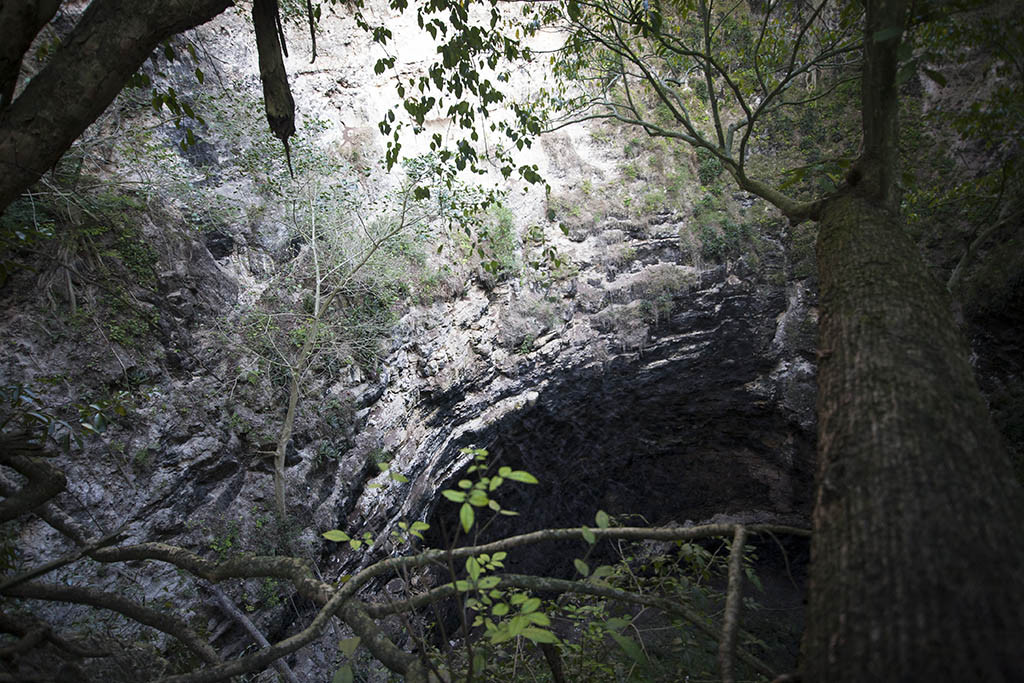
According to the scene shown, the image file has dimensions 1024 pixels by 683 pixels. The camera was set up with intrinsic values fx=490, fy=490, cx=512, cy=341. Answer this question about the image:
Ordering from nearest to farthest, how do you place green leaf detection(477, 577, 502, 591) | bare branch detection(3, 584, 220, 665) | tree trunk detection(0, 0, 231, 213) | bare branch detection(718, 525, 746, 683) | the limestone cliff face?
bare branch detection(718, 525, 746, 683) → green leaf detection(477, 577, 502, 591) → tree trunk detection(0, 0, 231, 213) → bare branch detection(3, 584, 220, 665) → the limestone cliff face

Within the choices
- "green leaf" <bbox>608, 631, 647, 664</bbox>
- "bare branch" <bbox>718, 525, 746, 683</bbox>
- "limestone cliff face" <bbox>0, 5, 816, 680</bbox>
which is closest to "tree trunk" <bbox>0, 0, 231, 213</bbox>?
"green leaf" <bbox>608, 631, 647, 664</bbox>

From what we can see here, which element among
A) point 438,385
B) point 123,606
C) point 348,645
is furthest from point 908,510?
point 438,385

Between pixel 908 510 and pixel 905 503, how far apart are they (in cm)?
1

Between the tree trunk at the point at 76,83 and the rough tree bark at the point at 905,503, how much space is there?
2.08 meters

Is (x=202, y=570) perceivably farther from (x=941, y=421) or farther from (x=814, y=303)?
(x=814, y=303)

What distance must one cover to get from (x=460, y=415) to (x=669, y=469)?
3.15 meters

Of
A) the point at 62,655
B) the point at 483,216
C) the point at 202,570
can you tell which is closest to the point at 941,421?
the point at 202,570

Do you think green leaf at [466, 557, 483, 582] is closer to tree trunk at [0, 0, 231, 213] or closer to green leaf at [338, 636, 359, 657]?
green leaf at [338, 636, 359, 657]

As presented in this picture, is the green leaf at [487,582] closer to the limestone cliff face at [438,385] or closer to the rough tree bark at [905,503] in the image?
the rough tree bark at [905,503]

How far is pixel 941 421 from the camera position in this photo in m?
0.98

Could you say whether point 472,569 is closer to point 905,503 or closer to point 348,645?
point 348,645

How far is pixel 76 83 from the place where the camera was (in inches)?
54.3

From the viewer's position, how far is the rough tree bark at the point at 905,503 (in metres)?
0.71

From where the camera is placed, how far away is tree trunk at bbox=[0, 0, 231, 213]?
4.41 ft
